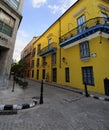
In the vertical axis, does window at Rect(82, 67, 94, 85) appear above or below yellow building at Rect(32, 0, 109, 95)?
below

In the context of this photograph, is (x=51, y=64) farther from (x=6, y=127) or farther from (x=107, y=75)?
(x=6, y=127)

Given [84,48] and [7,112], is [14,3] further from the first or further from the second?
[7,112]

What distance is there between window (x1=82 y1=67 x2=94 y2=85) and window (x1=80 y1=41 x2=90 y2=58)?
1.36 m

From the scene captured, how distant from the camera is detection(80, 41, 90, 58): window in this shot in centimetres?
1025

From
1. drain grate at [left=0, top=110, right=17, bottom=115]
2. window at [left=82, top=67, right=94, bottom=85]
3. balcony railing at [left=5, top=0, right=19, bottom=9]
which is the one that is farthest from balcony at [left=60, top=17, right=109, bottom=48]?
Result: drain grate at [left=0, top=110, right=17, bottom=115]

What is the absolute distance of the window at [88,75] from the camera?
9648 mm

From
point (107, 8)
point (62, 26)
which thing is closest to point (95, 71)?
point (107, 8)

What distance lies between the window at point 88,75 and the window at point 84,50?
1.36m

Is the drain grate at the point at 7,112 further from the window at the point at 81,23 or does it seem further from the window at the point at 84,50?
the window at the point at 81,23

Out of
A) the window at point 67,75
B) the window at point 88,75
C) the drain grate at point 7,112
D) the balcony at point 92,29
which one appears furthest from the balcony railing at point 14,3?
the drain grate at point 7,112

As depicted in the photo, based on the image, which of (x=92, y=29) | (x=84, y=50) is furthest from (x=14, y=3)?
(x=84, y=50)

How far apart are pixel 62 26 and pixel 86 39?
6.26 metres

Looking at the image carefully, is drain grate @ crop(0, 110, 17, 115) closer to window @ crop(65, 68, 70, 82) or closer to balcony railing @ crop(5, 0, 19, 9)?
window @ crop(65, 68, 70, 82)

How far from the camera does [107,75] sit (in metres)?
8.70
